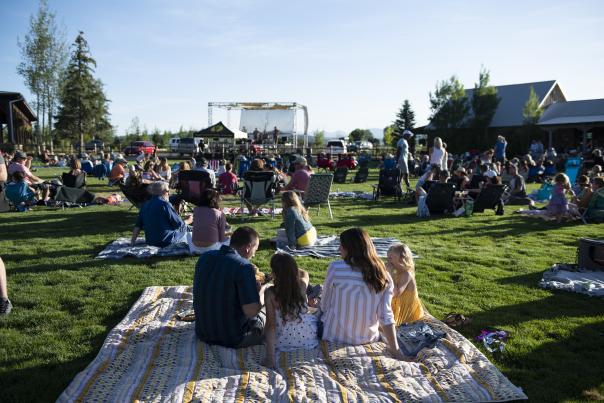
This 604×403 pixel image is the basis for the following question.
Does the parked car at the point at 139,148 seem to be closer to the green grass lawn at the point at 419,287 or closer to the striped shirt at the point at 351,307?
the green grass lawn at the point at 419,287

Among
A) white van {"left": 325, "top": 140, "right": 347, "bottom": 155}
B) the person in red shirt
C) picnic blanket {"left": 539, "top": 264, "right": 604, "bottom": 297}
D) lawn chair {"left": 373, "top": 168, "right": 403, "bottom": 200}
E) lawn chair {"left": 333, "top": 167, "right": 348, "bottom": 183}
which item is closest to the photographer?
picnic blanket {"left": 539, "top": 264, "right": 604, "bottom": 297}

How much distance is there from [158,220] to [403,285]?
416 centimetres

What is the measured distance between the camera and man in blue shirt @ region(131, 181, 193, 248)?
7227 millimetres

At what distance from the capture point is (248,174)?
1041 centimetres

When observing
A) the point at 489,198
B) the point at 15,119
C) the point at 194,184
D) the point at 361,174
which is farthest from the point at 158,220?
the point at 15,119

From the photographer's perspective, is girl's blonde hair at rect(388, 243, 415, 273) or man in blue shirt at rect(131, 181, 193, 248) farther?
man in blue shirt at rect(131, 181, 193, 248)

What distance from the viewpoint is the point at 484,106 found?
118ft

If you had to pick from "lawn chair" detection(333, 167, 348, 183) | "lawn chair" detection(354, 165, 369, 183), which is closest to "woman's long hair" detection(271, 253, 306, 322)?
"lawn chair" detection(333, 167, 348, 183)

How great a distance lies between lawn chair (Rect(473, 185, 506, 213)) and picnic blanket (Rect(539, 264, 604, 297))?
4.95 metres

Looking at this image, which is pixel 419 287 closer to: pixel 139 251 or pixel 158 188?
pixel 158 188

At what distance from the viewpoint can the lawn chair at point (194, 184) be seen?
10266 millimetres

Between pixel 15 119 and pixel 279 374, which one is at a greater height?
pixel 15 119

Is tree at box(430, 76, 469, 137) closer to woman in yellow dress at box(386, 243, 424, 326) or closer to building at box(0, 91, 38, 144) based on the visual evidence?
building at box(0, 91, 38, 144)

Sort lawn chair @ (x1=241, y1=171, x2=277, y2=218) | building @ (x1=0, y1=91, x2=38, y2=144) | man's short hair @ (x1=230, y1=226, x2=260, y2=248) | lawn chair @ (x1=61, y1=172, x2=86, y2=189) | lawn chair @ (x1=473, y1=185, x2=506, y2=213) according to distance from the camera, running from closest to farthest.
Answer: man's short hair @ (x1=230, y1=226, x2=260, y2=248) < lawn chair @ (x1=241, y1=171, x2=277, y2=218) < lawn chair @ (x1=473, y1=185, x2=506, y2=213) < lawn chair @ (x1=61, y1=172, x2=86, y2=189) < building @ (x1=0, y1=91, x2=38, y2=144)
